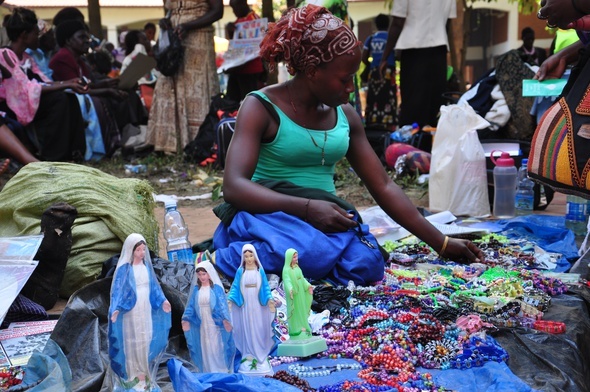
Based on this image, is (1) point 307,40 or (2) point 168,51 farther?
(2) point 168,51

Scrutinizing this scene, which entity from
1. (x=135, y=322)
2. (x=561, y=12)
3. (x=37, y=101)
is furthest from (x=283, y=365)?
(x=37, y=101)

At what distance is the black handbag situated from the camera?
362 inches

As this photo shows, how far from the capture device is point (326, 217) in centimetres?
357

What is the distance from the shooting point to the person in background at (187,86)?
929cm

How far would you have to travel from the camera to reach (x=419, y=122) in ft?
27.8

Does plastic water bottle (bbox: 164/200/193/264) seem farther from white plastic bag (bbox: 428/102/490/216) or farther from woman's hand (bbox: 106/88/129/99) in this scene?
woman's hand (bbox: 106/88/129/99)

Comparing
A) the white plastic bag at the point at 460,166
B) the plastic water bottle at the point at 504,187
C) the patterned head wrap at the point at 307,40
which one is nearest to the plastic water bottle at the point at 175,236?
the patterned head wrap at the point at 307,40

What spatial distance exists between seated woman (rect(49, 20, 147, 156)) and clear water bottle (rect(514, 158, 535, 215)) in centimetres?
568

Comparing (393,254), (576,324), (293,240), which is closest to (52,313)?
(293,240)

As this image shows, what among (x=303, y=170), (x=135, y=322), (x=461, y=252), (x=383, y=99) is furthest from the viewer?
(x=383, y=99)

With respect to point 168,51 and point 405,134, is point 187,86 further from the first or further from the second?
point 405,134

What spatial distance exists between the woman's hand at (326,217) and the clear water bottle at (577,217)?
7.68ft

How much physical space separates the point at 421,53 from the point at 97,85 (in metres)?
4.49

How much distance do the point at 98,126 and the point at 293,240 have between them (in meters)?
6.97
